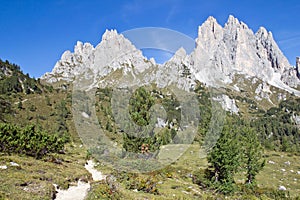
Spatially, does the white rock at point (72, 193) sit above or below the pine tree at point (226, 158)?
below

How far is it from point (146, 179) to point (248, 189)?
13.7 m

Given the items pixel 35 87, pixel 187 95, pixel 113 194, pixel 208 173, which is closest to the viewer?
pixel 113 194

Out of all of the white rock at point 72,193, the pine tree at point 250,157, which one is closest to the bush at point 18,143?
the white rock at point 72,193

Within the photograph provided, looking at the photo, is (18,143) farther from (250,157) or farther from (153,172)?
(250,157)

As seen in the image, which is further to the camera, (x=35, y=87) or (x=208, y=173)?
(x=35, y=87)

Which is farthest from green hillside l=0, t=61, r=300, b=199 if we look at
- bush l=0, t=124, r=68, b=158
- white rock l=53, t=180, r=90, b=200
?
white rock l=53, t=180, r=90, b=200

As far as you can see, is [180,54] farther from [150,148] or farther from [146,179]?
[146,179]

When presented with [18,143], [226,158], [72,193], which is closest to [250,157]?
[226,158]

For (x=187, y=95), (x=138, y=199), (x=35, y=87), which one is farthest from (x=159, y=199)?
(x=35, y=87)

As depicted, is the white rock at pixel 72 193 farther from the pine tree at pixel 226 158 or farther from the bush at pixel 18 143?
the bush at pixel 18 143

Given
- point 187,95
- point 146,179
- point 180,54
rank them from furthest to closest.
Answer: point 187,95
point 146,179
point 180,54

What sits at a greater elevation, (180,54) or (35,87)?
(35,87)

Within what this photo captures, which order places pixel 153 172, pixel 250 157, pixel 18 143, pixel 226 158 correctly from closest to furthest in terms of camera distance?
pixel 226 158 → pixel 153 172 → pixel 250 157 → pixel 18 143

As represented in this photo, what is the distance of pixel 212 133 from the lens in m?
34.0
